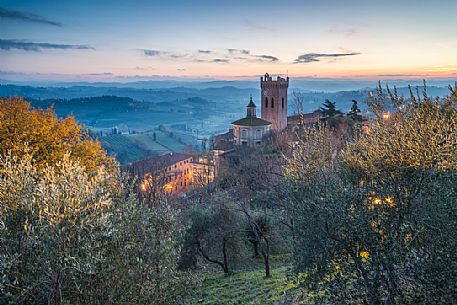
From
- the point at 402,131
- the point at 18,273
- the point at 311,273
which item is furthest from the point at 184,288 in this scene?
the point at 402,131

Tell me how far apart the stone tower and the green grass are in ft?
176

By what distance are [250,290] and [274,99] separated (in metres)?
58.9

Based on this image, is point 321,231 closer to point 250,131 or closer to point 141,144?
point 250,131

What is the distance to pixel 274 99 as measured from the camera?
69688mm

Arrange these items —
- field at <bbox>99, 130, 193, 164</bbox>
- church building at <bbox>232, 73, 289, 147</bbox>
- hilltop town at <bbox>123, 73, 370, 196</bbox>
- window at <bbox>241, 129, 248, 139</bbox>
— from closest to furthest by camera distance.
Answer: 1. hilltop town at <bbox>123, 73, 370, 196</bbox>
2. window at <bbox>241, 129, 248, 139</bbox>
3. church building at <bbox>232, 73, 289, 147</bbox>
4. field at <bbox>99, 130, 193, 164</bbox>

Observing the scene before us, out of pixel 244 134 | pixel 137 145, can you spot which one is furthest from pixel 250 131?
pixel 137 145

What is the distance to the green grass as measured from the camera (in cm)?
1184

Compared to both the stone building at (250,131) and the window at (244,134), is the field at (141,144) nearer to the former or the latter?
the stone building at (250,131)

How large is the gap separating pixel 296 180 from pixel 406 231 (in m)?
4.23

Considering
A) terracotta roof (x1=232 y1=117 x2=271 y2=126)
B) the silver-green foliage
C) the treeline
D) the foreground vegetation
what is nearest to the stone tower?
terracotta roof (x1=232 y1=117 x2=271 y2=126)

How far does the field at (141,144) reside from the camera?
132m

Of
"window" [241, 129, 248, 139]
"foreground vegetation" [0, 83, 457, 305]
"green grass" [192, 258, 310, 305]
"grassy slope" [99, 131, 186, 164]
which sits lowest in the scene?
"grassy slope" [99, 131, 186, 164]

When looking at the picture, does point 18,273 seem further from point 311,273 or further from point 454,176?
point 454,176

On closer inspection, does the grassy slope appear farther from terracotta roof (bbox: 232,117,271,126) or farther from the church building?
terracotta roof (bbox: 232,117,271,126)
